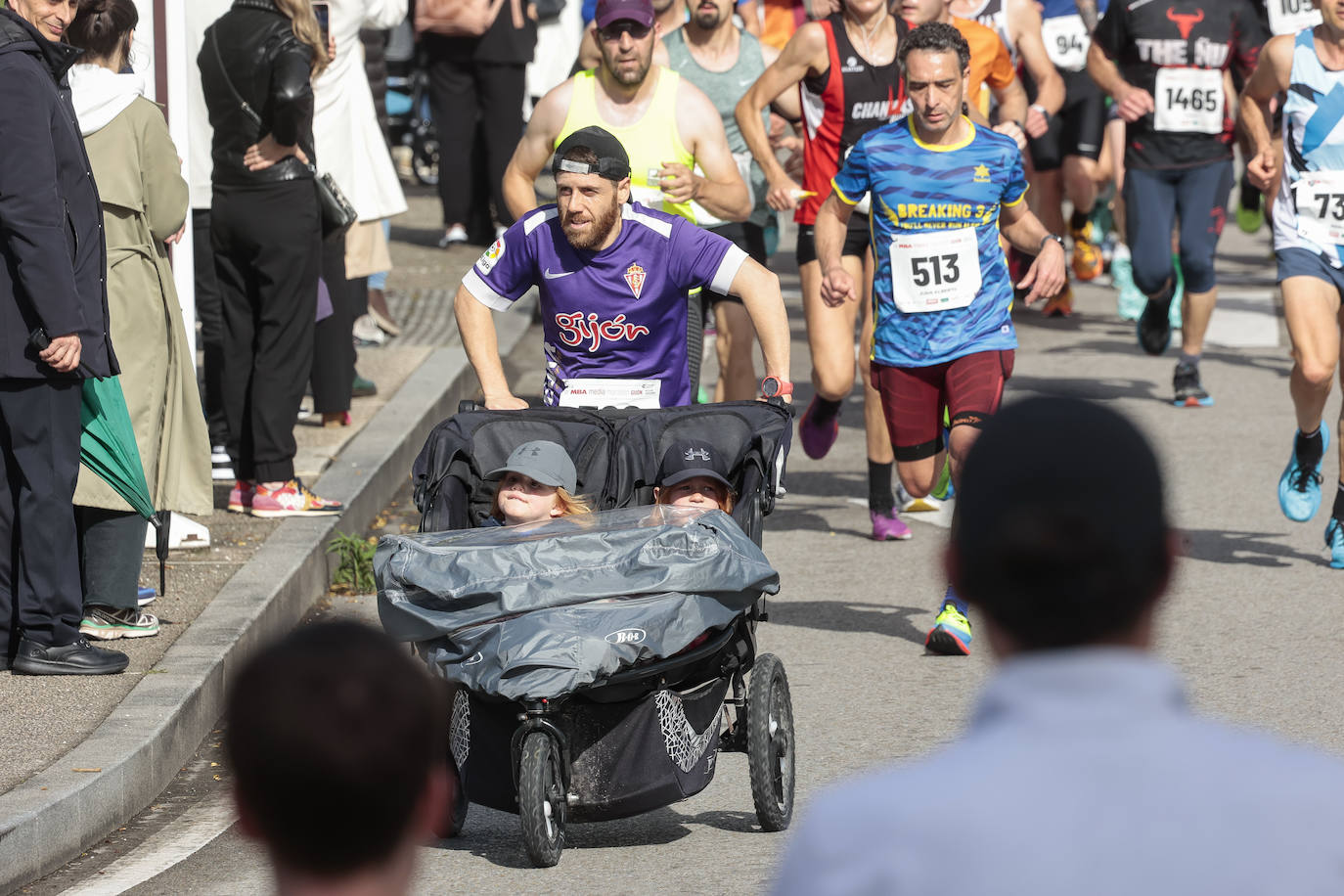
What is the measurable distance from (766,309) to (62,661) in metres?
2.23

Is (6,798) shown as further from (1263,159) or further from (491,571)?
(1263,159)

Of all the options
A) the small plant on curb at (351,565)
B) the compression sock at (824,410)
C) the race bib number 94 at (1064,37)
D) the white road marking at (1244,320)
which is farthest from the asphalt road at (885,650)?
the race bib number 94 at (1064,37)

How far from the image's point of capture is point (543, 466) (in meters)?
5.30

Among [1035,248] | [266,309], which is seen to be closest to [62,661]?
[266,309]

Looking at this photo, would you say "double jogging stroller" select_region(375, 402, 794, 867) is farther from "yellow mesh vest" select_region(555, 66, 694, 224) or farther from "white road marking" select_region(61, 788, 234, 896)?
"yellow mesh vest" select_region(555, 66, 694, 224)

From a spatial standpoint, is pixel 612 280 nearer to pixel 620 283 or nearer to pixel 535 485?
pixel 620 283

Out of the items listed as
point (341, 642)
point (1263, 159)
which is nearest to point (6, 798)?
point (341, 642)

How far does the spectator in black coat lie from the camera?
5.69 meters

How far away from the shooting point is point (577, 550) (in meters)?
4.89

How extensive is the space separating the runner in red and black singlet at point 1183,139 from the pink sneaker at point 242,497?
16.5 ft

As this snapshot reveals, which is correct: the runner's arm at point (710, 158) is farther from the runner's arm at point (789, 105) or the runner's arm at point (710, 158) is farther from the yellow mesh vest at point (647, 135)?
the runner's arm at point (789, 105)

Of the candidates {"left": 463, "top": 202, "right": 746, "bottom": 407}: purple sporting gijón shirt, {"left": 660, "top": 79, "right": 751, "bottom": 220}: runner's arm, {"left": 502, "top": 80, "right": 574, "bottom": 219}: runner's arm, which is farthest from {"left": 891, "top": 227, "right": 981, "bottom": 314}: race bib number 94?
{"left": 502, "top": 80, "right": 574, "bottom": 219}: runner's arm

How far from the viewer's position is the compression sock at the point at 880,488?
8531 mm

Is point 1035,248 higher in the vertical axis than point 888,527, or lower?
higher
